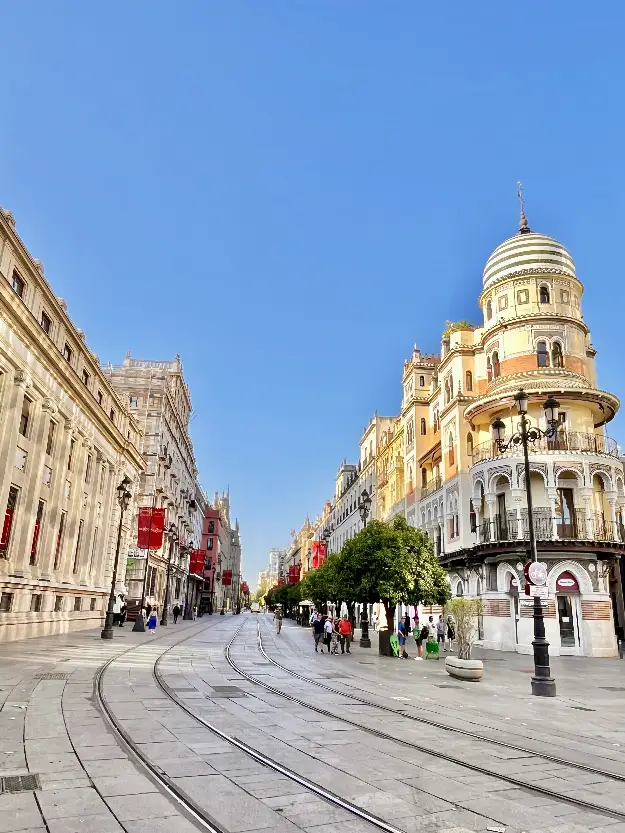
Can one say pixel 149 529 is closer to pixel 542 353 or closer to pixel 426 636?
pixel 426 636

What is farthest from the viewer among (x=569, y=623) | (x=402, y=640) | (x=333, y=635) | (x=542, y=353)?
(x=542, y=353)

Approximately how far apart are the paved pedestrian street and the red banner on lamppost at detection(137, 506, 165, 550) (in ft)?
78.4

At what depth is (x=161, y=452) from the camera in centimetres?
6644

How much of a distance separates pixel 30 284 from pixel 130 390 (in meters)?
36.1

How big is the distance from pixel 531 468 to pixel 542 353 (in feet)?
26.5

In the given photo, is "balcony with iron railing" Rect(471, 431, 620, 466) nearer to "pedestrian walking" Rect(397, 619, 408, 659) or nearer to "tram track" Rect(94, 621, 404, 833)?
"pedestrian walking" Rect(397, 619, 408, 659)

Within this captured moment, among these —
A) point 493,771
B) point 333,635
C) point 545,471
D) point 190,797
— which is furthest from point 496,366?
point 190,797

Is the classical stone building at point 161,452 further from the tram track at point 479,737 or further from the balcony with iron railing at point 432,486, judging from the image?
the tram track at point 479,737

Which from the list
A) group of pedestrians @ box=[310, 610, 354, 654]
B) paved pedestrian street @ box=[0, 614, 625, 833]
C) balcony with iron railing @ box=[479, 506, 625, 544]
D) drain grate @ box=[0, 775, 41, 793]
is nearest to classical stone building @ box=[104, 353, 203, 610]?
group of pedestrians @ box=[310, 610, 354, 654]

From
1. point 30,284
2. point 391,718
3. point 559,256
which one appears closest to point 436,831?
point 391,718

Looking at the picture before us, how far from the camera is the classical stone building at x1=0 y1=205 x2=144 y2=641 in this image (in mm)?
28344

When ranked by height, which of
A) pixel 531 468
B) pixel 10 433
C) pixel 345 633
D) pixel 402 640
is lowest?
pixel 402 640

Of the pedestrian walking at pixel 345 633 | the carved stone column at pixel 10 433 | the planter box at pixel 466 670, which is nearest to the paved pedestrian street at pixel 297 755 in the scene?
the planter box at pixel 466 670

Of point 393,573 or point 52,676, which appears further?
point 393,573
